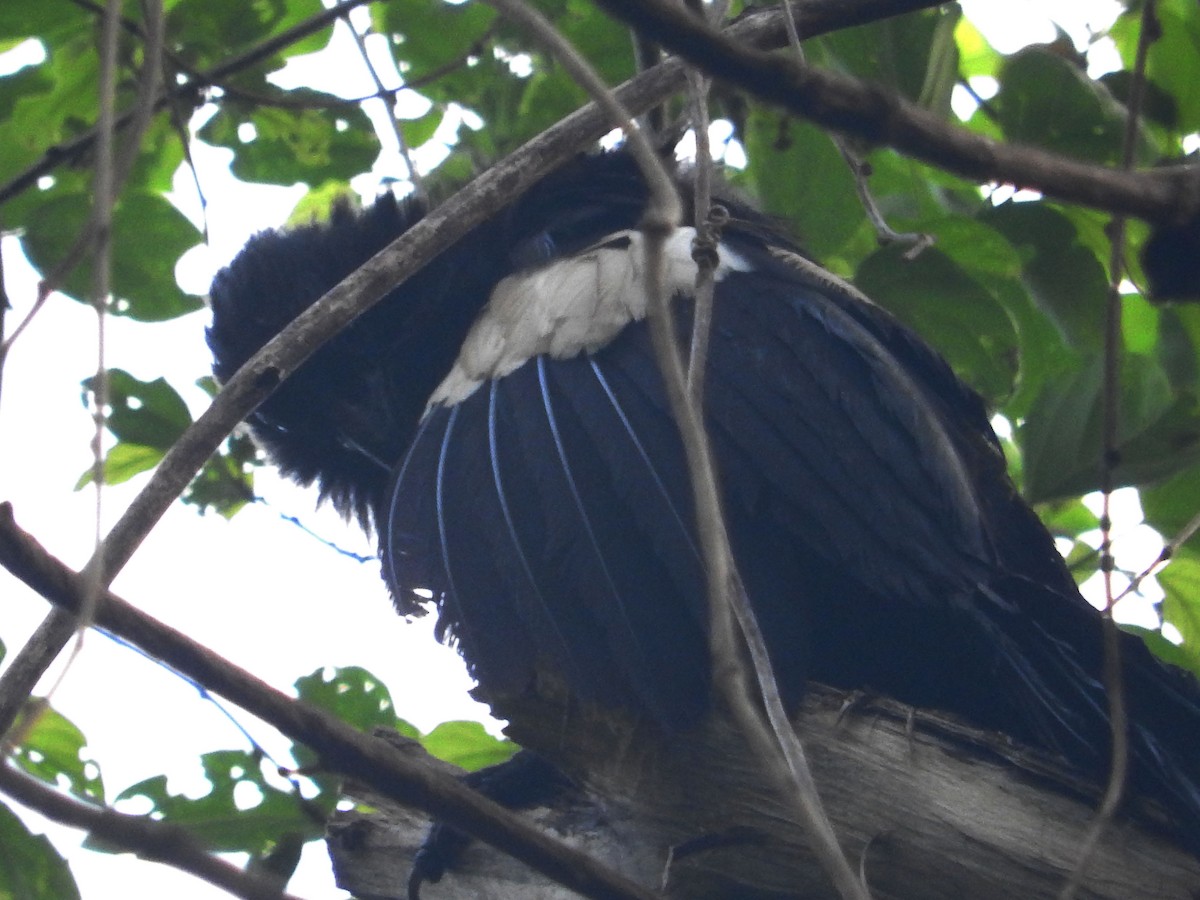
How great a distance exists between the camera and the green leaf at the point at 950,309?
301cm

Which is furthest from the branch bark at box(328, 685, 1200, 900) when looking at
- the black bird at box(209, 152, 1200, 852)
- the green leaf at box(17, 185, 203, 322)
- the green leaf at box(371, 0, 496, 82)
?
the green leaf at box(371, 0, 496, 82)

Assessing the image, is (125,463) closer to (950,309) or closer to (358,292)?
(358,292)

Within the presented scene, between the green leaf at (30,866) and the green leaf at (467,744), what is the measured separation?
1.02 m

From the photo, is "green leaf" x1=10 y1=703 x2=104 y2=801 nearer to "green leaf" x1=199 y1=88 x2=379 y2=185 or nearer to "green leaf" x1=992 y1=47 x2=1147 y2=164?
"green leaf" x1=199 y1=88 x2=379 y2=185

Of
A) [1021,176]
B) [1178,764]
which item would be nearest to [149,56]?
[1021,176]

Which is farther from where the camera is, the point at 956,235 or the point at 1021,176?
the point at 956,235

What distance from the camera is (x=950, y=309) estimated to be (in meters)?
3.09

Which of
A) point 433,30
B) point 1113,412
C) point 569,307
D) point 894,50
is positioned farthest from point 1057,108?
point 433,30

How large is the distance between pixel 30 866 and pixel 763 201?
2.00 meters

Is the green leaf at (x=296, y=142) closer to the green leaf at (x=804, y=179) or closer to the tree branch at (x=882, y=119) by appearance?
the green leaf at (x=804, y=179)

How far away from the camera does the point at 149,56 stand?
1807 millimetres

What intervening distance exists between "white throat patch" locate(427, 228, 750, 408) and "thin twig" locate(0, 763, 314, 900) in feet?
5.68

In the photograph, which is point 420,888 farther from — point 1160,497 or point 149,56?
point 1160,497

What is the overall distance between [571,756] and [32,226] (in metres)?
1.70
